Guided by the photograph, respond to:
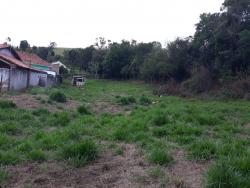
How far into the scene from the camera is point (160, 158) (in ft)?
21.3

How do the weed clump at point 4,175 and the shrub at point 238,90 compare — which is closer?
the weed clump at point 4,175

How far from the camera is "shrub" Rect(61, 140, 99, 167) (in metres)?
6.45

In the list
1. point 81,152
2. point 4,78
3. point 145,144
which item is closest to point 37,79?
point 4,78

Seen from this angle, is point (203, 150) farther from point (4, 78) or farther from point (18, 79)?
point (18, 79)

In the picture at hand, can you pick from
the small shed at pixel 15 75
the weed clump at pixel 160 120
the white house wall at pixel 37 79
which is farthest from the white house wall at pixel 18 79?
the weed clump at pixel 160 120

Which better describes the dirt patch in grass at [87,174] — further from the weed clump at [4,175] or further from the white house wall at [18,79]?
the white house wall at [18,79]

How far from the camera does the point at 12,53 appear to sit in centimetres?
3491

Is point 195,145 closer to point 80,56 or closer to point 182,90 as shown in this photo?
point 182,90

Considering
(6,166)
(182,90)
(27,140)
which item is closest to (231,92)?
(182,90)

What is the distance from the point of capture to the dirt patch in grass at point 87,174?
5.36 m

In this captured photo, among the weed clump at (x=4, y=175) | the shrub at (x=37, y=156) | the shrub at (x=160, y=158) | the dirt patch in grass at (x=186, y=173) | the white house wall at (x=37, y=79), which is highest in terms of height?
the white house wall at (x=37, y=79)

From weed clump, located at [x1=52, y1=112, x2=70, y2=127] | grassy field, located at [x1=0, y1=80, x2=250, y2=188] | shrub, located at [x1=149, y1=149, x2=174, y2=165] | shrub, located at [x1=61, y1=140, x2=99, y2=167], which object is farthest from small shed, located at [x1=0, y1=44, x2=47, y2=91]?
shrub, located at [x1=149, y1=149, x2=174, y2=165]

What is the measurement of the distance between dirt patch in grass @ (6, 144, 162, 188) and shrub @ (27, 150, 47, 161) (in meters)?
0.29

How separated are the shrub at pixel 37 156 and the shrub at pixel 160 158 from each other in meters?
2.06
